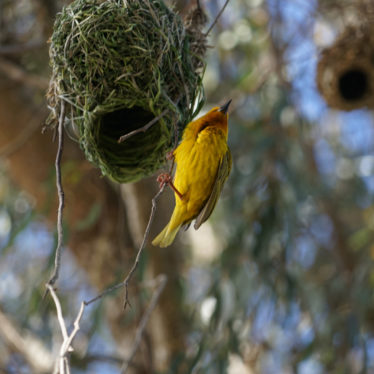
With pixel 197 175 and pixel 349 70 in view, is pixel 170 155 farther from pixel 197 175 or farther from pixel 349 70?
pixel 349 70

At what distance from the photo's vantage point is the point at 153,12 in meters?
2.45

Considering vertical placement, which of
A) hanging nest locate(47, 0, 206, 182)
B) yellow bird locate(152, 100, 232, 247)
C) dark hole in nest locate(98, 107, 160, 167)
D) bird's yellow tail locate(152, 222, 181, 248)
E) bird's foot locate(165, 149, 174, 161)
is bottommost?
bird's yellow tail locate(152, 222, 181, 248)

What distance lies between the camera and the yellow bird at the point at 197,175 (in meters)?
2.86

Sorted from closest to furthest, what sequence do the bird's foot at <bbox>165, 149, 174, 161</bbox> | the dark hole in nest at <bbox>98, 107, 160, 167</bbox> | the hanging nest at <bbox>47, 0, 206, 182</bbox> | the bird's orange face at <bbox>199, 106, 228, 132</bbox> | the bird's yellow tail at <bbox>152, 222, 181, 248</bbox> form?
1. the hanging nest at <bbox>47, 0, 206, 182</bbox>
2. the dark hole in nest at <bbox>98, 107, 160, 167</bbox>
3. the bird's foot at <bbox>165, 149, 174, 161</bbox>
4. the bird's yellow tail at <bbox>152, 222, 181, 248</bbox>
5. the bird's orange face at <bbox>199, 106, 228, 132</bbox>

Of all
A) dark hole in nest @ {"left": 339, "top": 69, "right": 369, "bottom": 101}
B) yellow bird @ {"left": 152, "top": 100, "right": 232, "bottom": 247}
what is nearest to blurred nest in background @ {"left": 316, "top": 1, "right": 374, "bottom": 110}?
dark hole in nest @ {"left": 339, "top": 69, "right": 369, "bottom": 101}

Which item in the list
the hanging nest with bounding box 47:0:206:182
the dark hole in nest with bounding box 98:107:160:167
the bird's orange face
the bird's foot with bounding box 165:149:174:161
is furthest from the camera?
the bird's orange face

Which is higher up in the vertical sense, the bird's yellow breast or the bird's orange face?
the bird's orange face

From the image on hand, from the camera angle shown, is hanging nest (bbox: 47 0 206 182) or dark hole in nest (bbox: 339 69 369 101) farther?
dark hole in nest (bbox: 339 69 369 101)

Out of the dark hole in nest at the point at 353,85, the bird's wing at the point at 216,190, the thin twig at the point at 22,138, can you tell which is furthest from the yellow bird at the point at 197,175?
the dark hole in nest at the point at 353,85

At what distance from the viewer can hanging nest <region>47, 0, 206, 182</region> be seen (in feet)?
7.91

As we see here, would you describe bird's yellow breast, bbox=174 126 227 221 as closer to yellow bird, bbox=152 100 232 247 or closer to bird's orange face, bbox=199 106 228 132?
yellow bird, bbox=152 100 232 247

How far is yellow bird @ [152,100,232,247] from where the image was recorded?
286cm

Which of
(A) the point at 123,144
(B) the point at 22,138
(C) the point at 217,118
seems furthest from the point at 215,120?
(B) the point at 22,138

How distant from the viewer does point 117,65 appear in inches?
95.5
